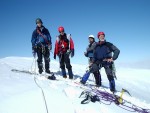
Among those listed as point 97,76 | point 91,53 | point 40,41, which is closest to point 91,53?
point 91,53

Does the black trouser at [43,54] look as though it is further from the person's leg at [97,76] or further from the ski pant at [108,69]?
the ski pant at [108,69]

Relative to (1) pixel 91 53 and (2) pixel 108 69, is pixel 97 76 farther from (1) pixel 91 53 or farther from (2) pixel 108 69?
(2) pixel 108 69

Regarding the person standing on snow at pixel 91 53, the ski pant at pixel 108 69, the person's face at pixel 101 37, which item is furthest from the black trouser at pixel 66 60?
the person's face at pixel 101 37

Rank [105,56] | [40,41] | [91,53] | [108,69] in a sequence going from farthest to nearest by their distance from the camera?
[40,41] → [91,53] → [105,56] → [108,69]

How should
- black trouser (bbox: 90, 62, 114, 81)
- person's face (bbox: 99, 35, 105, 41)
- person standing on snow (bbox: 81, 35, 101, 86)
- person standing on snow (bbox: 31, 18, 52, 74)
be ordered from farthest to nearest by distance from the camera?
person standing on snow (bbox: 31, 18, 52, 74), person standing on snow (bbox: 81, 35, 101, 86), person's face (bbox: 99, 35, 105, 41), black trouser (bbox: 90, 62, 114, 81)

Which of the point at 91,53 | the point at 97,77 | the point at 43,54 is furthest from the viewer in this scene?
the point at 43,54

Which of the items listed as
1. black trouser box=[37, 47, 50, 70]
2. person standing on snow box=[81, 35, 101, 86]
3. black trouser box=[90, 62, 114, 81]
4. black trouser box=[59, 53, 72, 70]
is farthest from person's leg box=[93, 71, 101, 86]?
black trouser box=[37, 47, 50, 70]

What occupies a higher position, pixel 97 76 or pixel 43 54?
pixel 43 54

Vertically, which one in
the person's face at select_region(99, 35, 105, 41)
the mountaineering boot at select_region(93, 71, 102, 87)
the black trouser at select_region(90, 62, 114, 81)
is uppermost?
the person's face at select_region(99, 35, 105, 41)

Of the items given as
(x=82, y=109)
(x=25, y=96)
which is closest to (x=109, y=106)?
(x=82, y=109)

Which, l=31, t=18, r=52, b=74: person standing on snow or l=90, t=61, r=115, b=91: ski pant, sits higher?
l=31, t=18, r=52, b=74: person standing on snow

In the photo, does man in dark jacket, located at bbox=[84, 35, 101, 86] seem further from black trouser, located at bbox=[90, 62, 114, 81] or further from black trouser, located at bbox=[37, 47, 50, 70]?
black trouser, located at bbox=[37, 47, 50, 70]

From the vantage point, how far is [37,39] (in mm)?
11258

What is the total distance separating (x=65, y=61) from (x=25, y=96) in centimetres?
471
